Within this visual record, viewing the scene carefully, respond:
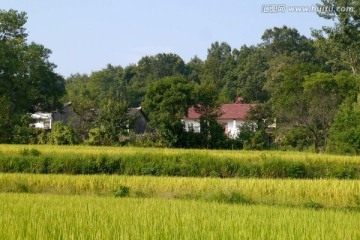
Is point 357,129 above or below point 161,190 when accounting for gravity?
above

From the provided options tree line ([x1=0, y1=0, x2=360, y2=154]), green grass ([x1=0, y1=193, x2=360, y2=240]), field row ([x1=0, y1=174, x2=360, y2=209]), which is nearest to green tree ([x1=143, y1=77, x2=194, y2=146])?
tree line ([x1=0, y1=0, x2=360, y2=154])

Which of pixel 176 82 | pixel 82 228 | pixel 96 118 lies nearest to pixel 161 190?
→ pixel 82 228

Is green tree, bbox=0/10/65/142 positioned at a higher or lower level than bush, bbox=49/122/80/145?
higher

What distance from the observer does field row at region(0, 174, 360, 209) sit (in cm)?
1408

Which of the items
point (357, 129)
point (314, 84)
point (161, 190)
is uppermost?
point (314, 84)

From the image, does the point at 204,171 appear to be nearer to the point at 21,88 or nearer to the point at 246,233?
the point at 246,233

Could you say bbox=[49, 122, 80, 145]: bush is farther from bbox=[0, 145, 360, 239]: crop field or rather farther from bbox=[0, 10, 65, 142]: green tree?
bbox=[0, 145, 360, 239]: crop field

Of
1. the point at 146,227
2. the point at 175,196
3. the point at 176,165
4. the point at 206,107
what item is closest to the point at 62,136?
the point at 206,107

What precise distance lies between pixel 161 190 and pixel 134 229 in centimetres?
905

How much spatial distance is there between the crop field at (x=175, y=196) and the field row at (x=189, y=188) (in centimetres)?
3

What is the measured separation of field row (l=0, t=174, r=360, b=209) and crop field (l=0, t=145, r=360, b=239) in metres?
0.03

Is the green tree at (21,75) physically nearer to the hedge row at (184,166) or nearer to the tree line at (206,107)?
the tree line at (206,107)

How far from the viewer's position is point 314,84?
105 feet

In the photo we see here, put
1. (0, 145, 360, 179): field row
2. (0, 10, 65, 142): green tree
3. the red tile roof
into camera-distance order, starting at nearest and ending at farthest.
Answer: (0, 145, 360, 179): field row → (0, 10, 65, 142): green tree → the red tile roof
